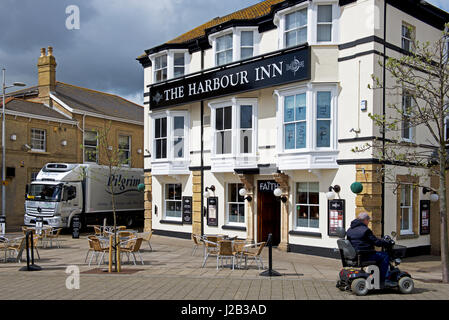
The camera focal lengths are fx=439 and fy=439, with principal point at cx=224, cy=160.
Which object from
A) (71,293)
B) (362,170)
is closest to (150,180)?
(362,170)

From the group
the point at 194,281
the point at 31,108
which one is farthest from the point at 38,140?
the point at 194,281

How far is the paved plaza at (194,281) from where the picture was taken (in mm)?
8742

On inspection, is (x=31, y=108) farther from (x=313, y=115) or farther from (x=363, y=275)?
(x=363, y=275)

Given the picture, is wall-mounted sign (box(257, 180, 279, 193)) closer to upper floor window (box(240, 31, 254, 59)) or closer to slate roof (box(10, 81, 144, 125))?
upper floor window (box(240, 31, 254, 59))

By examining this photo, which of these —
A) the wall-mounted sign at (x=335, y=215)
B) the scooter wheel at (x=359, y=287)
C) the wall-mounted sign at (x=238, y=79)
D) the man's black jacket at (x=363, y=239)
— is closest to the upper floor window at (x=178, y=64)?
the wall-mounted sign at (x=238, y=79)

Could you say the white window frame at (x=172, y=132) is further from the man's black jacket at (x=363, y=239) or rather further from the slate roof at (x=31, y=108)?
the man's black jacket at (x=363, y=239)

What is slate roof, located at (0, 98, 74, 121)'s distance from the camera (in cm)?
2650

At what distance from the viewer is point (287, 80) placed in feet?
49.3

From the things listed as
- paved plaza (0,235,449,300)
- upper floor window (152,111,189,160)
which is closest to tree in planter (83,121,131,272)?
paved plaza (0,235,449,300)

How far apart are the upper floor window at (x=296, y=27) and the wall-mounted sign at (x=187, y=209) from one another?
314 inches

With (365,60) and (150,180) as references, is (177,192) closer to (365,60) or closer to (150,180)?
(150,180)

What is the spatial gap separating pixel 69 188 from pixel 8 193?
6.38 metres

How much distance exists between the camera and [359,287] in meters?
8.62

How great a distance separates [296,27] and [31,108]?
19.4m
